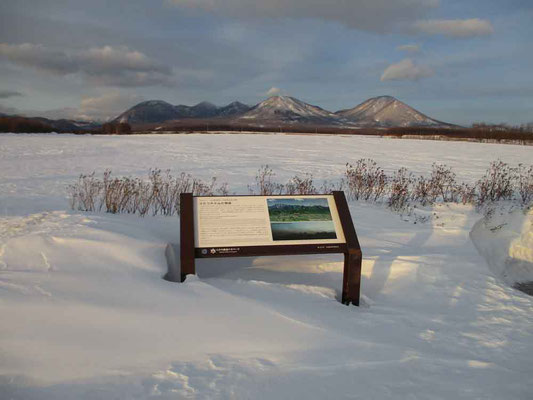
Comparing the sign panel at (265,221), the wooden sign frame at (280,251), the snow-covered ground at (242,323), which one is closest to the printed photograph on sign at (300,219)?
the sign panel at (265,221)

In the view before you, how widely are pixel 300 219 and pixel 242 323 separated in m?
1.58

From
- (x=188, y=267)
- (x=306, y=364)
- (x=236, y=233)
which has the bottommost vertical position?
(x=306, y=364)

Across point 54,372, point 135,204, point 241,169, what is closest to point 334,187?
point 241,169

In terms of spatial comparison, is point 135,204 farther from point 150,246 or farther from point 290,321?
point 290,321

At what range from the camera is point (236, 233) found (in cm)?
460

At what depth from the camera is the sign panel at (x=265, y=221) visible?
4.57 metres

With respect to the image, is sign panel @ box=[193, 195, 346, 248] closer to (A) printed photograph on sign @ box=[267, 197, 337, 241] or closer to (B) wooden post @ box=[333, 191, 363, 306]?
(A) printed photograph on sign @ box=[267, 197, 337, 241]

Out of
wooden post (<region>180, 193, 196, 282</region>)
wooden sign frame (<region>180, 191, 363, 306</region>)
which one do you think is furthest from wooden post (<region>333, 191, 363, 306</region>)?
wooden post (<region>180, 193, 196, 282</region>)

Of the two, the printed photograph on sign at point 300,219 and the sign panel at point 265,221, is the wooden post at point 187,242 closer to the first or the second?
the sign panel at point 265,221

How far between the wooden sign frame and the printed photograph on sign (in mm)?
137

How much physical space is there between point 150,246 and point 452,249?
500cm

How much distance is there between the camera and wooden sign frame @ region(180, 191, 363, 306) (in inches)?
175

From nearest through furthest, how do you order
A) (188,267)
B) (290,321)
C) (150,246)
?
(290,321) < (188,267) < (150,246)

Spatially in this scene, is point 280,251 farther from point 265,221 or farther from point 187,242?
point 187,242
